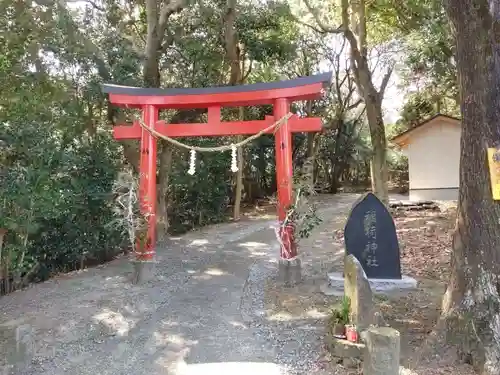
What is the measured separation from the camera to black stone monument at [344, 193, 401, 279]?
683 centimetres

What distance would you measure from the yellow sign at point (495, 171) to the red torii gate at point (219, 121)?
150 inches

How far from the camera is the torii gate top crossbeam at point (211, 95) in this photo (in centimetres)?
789

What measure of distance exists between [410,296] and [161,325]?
3685 millimetres

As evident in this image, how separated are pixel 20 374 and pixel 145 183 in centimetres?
413

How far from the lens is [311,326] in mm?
5633

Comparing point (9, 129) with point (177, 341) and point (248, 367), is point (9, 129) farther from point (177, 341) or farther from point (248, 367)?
point (248, 367)

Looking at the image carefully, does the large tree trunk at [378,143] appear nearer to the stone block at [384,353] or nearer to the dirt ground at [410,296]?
the dirt ground at [410,296]

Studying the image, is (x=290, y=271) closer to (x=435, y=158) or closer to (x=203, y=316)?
(x=203, y=316)

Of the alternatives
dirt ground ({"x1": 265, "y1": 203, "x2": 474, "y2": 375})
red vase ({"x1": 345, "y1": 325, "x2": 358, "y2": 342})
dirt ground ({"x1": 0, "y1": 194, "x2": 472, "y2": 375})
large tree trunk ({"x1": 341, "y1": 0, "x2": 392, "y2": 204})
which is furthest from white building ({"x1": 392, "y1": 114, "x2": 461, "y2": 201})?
red vase ({"x1": 345, "y1": 325, "x2": 358, "y2": 342})

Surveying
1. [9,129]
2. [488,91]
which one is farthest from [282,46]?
[488,91]

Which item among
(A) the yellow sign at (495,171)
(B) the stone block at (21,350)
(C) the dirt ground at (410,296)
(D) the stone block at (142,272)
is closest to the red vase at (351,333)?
(C) the dirt ground at (410,296)

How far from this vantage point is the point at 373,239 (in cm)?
685

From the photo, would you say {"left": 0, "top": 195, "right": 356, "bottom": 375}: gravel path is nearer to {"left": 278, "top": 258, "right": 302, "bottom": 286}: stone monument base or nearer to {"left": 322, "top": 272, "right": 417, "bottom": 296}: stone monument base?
{"left": 278, "top": 258, "right": 302, "bottom": 286}: stone monument base

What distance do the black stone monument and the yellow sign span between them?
8.55 feet
